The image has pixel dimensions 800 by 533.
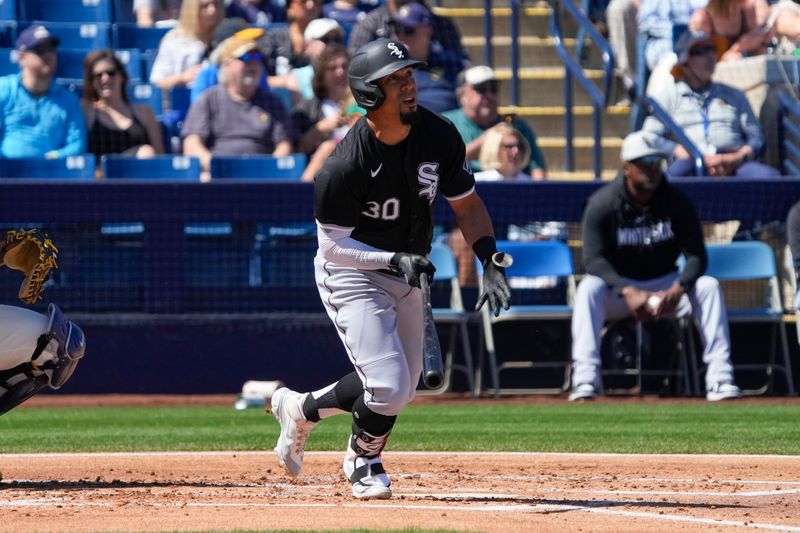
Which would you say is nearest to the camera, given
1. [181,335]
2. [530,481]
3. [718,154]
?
[530,481]

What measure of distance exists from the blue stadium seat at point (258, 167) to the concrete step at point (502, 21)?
4414 mm

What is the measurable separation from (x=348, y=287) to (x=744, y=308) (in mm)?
6808

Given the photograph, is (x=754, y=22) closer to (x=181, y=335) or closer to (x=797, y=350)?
(x=797, y=350)

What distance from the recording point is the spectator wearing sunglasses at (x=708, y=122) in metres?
12.2

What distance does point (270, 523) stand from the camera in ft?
16.5

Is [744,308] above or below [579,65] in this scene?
below

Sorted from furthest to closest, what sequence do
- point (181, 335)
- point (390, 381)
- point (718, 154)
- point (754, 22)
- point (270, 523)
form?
point (754, 22) < point (718, 154) < point (181, 335) < point (390, 381) < point (270, 523)

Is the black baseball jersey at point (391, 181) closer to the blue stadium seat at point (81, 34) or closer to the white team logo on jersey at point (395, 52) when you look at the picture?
the white team logo on jersey at point (395, 52)

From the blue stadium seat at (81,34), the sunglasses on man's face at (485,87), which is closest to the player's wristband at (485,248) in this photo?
the sunglasses on man's face at (485,87)

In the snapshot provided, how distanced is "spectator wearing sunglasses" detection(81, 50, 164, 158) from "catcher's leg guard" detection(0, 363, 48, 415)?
5.77 meters

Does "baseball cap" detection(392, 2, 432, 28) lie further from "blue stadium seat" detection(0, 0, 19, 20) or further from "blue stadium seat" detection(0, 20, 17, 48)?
"blue stadium seat" detection(0, 0, 19, 20)

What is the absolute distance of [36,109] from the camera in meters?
11.6

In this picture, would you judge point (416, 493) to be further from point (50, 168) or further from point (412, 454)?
point (50, 168)

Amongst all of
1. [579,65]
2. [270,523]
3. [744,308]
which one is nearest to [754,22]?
[579,65]
